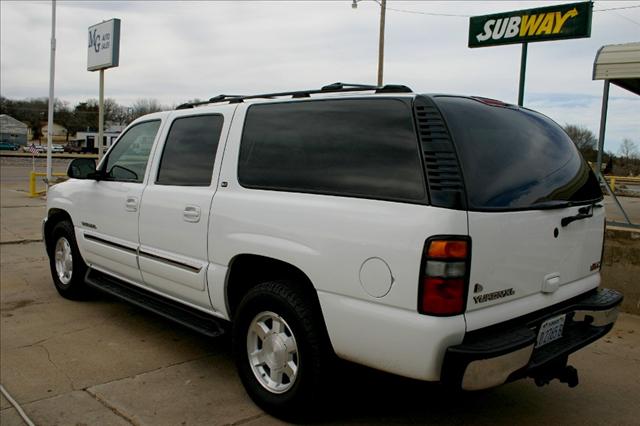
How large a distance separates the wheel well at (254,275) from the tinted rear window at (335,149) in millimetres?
460

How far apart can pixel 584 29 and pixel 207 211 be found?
6.77 metres

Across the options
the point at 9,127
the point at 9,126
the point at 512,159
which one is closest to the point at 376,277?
the point at 512,159

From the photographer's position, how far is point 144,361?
14.0ft

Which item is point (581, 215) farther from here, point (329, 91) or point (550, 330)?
point (329, 91)

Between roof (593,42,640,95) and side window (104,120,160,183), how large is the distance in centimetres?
517

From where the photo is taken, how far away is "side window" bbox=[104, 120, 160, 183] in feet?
15.4

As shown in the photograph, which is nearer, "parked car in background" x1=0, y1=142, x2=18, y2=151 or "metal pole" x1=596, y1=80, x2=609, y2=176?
"metal pole" x1=596, y1=80, x2=609, y2=176

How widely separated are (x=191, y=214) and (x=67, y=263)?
8.91ft

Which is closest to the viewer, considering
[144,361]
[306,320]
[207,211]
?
[306,320]

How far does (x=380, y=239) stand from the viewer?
106 inches

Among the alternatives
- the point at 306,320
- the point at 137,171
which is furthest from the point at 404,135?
the point at 137,171

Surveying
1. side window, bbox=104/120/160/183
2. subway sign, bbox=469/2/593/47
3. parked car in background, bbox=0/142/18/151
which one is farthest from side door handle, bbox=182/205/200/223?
parked car in background, bbox=0/142/18/151

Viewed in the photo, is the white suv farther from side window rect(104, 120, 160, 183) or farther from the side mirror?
the side mirror

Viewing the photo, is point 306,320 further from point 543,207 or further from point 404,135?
point 543,207
